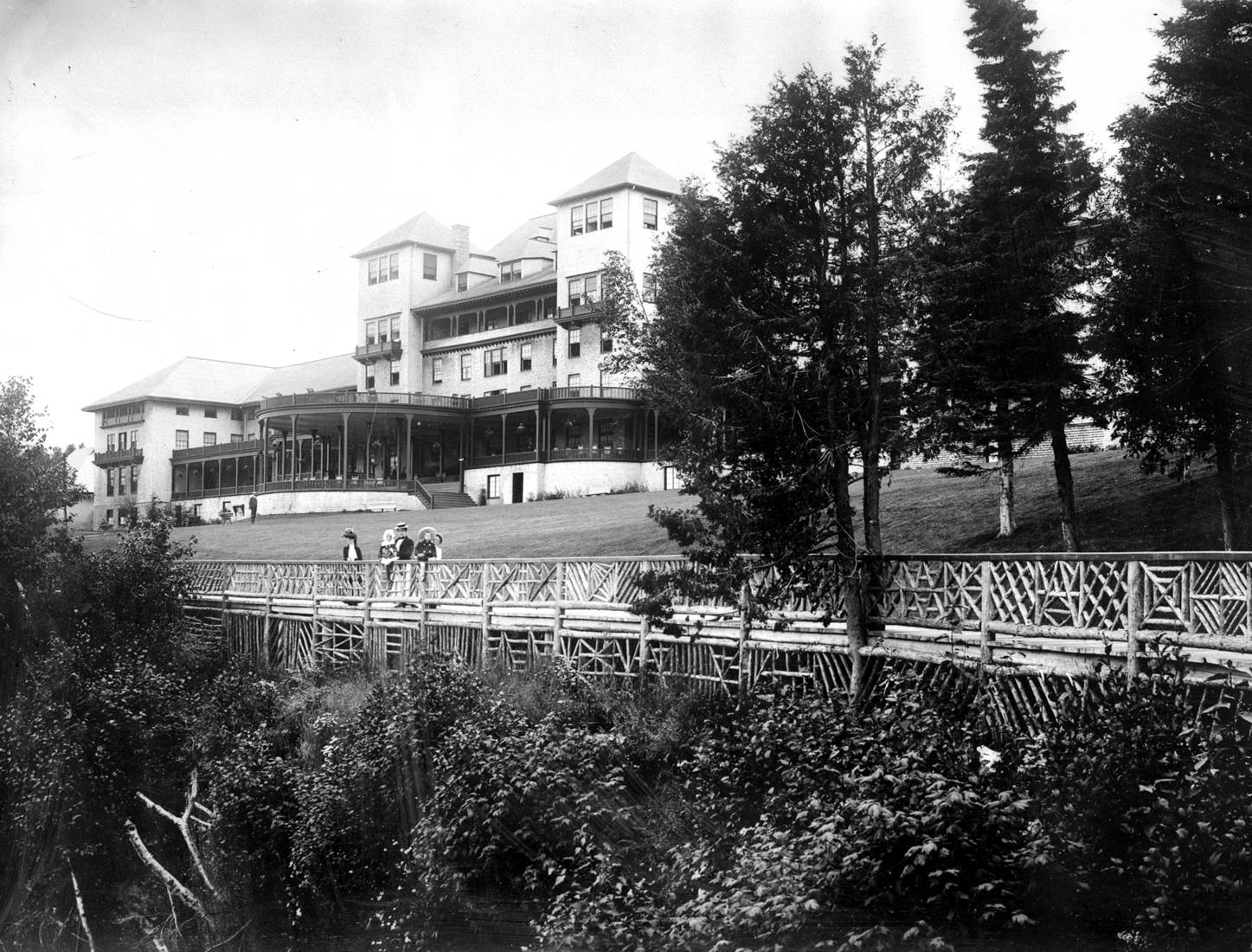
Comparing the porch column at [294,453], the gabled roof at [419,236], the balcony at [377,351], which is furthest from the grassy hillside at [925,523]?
the gabled roof at [419,236]

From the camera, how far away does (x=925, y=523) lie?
26703 millimetres

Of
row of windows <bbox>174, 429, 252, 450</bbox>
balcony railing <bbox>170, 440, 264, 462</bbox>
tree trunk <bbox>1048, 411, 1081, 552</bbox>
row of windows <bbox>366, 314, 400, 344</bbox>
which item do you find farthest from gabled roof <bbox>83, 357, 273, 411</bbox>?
tree trunk <bbox>1048, 411, 1081, 552</bbox>

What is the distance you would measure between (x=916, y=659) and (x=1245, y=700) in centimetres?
484

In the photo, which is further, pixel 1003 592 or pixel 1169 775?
pixel 1003 592

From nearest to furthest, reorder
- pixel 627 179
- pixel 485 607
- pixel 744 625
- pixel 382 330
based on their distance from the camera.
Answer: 1. pixel 744 625
2. pixel 485 607
3. pixel 627 179
4. pixel 382 330

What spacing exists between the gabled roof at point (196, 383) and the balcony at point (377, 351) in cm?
1629

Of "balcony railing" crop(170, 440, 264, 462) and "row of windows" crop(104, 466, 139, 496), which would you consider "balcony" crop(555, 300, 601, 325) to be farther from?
→ "row of windows" crop(104, 466, 139, 496)

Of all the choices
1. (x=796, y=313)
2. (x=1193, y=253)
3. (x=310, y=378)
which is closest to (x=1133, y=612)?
(x=796, y=313)

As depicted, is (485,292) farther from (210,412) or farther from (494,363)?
(210,412)

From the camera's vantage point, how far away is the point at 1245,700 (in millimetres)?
10602

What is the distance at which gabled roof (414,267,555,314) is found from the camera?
66312mm

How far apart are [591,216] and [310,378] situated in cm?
2825

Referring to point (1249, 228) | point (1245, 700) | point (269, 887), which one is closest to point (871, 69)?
point (1249, 228)

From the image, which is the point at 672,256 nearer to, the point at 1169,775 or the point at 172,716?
the point at 1169,775
